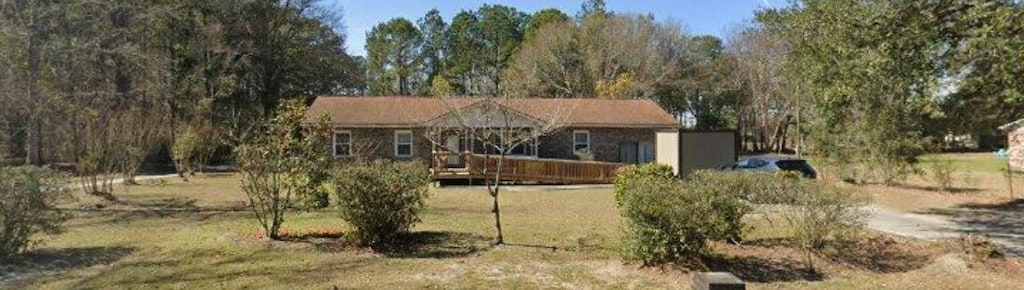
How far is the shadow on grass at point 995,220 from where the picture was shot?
501 inches

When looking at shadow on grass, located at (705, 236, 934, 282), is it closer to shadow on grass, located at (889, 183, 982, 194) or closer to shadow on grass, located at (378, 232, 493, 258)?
shadow on grass, located at (378, 232, 493, 258)

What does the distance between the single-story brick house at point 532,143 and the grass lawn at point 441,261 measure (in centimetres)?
1626

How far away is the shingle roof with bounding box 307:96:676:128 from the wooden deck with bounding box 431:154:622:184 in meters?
3.70

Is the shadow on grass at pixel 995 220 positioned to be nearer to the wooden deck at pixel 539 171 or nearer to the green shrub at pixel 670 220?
the green shrub at pixel 670 220

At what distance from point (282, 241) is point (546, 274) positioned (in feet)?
15.1

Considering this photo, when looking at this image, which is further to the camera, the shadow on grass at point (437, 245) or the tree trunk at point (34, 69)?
the tree trunk at point (34, 69)

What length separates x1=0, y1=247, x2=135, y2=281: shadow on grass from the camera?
9000mm

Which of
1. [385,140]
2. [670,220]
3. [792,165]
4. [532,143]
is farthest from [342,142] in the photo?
[670,220]

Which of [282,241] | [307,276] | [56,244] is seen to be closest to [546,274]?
[307,276]

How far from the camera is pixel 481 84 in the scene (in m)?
14.0

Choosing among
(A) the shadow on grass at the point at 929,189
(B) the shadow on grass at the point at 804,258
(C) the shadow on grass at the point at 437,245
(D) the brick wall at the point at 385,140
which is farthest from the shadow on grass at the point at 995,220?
(D) the brick wall at the point at 385,140

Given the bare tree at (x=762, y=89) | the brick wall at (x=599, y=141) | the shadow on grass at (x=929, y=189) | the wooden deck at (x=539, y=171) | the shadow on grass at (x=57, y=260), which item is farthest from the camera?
the bare tree at (x=762, y=89)

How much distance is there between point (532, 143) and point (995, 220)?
17.5m

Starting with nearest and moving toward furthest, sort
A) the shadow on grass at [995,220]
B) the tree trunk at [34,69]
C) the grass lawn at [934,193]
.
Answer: the shadow on grass at [995,220]
the grass lawn at [934,193]
the tree trunk at [34,69]
